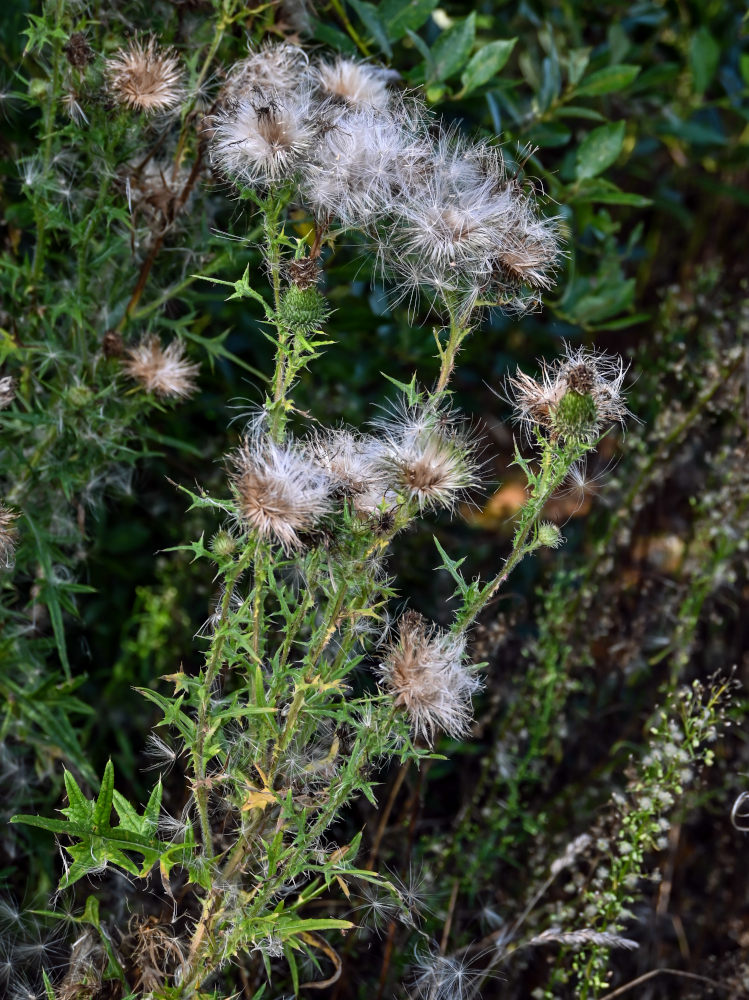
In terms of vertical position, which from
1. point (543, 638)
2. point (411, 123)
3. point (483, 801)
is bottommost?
point (483, 801)

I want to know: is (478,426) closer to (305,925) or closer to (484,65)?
(484,65)

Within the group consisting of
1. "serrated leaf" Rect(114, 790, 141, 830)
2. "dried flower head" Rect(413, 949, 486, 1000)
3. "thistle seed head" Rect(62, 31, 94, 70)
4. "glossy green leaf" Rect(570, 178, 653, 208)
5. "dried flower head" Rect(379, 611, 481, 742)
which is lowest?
"dried flower head" Rect(413, 949, 486, 1000)

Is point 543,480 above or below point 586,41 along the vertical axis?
above

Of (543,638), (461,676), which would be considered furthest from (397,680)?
(543,638)

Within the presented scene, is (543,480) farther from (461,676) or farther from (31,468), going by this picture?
(31,468)

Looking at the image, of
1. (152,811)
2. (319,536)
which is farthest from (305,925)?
(319,536)

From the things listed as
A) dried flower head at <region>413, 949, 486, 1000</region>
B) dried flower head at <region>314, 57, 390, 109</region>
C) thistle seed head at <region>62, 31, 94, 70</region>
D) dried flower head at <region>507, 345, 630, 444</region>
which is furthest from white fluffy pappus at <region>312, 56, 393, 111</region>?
dried flower head at <region>413, 949, 486, 1000</region>

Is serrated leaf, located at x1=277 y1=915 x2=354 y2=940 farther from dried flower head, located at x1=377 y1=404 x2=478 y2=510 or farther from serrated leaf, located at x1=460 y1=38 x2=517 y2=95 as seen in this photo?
serrated leaf, located at x1=460 y1=38 x2=517 y2=95
